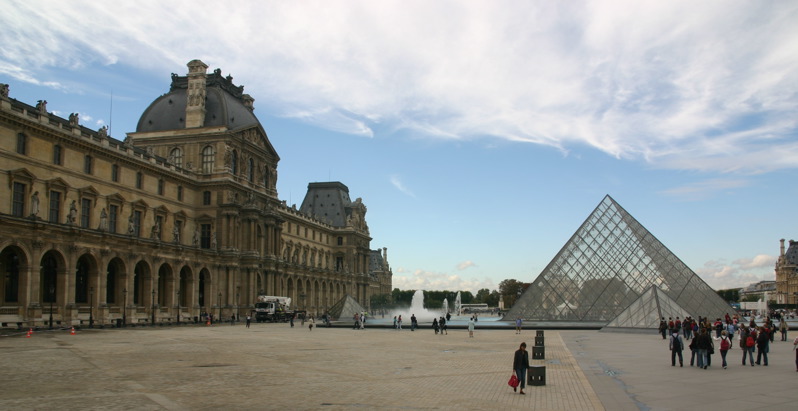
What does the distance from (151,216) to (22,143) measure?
14.6 metres

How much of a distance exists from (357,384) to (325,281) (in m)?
74.2

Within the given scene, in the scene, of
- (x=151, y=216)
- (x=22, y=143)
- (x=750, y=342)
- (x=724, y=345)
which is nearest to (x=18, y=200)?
(x=22, y=143)

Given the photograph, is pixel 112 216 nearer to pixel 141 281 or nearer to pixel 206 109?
pixel 141 281

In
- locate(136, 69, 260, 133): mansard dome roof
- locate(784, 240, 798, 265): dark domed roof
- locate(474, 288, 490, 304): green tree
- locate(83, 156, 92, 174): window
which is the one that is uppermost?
locate(136, 69, 260, 133): mansard dome roof

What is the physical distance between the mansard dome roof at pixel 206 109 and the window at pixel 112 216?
15010 mm

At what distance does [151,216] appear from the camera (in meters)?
52.5

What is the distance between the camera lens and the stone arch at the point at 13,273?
35.4m

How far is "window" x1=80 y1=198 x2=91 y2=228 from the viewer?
4416 centimetres

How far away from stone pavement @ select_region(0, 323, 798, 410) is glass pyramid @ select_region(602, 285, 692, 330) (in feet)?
44.1

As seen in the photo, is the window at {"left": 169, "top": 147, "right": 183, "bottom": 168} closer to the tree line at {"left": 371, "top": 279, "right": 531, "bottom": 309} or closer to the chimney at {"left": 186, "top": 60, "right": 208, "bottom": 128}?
the chimney at {"left": 186, "top": 60, "right": 208, "bottom": 128}

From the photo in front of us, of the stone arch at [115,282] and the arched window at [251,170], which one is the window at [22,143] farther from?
the arched window at [251,170]

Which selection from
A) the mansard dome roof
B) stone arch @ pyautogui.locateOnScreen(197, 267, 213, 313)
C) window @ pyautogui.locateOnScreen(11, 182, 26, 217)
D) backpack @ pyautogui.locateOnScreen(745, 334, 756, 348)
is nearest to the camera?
backpack @ pyautogui.locateOnScreen(745, 334, 756, 348)

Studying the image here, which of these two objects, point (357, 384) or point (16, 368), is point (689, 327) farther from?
point (16, 368)

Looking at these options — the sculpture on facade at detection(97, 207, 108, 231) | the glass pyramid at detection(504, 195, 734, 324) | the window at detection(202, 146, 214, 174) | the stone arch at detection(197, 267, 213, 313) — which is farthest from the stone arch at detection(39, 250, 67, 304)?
the glass pyramid at detection(504, 195, 734, 324)
